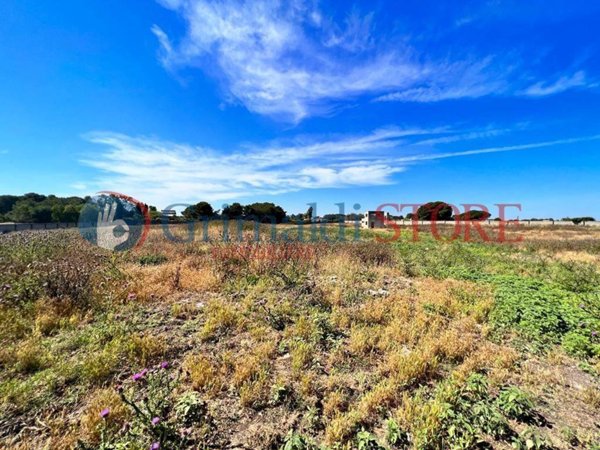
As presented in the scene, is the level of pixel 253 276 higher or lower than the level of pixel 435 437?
higher

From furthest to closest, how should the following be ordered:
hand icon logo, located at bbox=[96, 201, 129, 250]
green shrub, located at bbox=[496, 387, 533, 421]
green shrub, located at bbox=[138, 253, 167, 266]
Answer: hand icon logo, located at bbox=[96, 201, 129, 250] < green shrub, located at bbox=[138, 253, 167, 266] < green shrub, located at bbox=[496, 387, 533, 421]

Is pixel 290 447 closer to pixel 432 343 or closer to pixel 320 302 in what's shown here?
pixel 432 343

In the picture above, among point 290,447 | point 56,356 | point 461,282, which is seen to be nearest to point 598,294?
point 461,282

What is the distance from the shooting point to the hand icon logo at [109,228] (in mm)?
10603

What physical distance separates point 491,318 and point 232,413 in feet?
14.0

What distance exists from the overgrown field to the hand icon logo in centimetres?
460

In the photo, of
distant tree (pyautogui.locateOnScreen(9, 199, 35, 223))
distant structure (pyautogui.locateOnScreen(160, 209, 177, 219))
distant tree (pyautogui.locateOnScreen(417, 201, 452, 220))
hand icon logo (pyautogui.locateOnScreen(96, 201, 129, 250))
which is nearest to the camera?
hand icon logo (pyautogui.locateOnScreen(96, 201, 129, 250))

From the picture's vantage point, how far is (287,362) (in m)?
3.15

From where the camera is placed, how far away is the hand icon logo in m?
10.6

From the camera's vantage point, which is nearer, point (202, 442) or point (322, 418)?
point (202, 442)

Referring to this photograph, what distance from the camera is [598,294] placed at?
5.46 metres

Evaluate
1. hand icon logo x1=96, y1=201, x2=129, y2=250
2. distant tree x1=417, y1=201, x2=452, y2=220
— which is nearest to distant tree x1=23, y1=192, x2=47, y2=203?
hand icon logo x1=96, y1=201, x2=129, y2=250

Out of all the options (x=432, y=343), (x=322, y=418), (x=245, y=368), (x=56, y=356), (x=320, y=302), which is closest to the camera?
(x=322, y=418)

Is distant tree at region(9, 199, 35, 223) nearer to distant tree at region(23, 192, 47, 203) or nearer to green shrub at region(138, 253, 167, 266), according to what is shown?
distant tree at region(23, 192, 47, 203)
